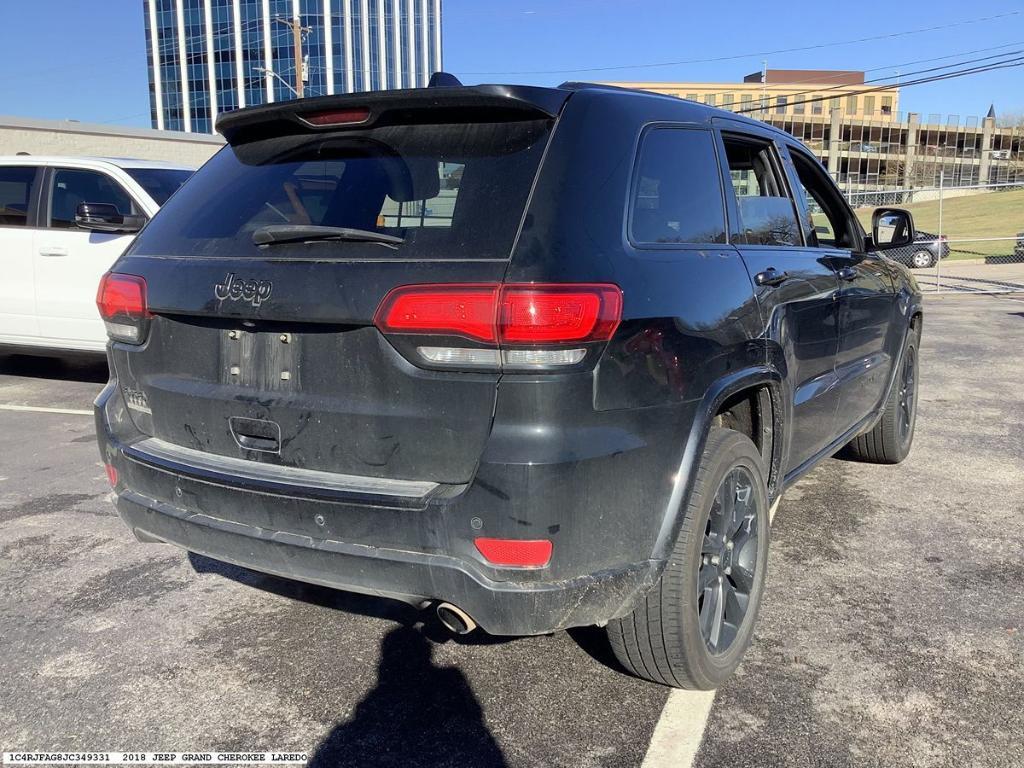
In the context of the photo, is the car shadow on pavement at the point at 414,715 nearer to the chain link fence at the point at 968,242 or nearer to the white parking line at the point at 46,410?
the chain link fence at the point at 968,242

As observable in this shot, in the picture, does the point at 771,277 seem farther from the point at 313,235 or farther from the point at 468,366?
the point at 313,235

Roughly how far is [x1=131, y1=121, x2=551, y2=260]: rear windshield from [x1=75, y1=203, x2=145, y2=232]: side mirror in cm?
378

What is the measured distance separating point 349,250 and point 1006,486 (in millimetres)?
4187

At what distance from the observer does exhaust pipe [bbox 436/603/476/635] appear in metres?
2.39

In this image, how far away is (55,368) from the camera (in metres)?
8.93

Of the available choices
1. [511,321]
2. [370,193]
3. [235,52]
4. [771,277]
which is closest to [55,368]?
[370,193]

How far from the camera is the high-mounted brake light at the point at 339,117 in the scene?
8.79 feet

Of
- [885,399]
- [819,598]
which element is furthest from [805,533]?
[885,399]

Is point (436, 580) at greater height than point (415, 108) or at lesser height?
lesser

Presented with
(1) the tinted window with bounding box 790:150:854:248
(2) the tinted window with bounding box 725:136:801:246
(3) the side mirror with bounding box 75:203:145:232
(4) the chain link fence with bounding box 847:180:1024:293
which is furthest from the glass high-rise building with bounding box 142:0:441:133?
(2) the tinted window with bounding box 725:136:801:246

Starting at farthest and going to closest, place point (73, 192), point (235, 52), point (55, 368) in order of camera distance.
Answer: point (235, 52) < point (55, 368) < point (73, 192)

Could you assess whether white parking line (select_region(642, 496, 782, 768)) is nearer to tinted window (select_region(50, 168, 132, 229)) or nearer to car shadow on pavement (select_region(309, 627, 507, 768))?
car shadow on pavement (select_region(309, 627, 507, 768))

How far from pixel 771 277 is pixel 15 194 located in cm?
677

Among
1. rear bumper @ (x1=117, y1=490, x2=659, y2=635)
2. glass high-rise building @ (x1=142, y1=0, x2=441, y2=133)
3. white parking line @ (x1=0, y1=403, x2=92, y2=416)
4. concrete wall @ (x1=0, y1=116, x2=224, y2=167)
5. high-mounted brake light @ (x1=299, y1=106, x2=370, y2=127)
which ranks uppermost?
glass high-rise building @ (x1=142, y1=0, x2=441, y2=133)
